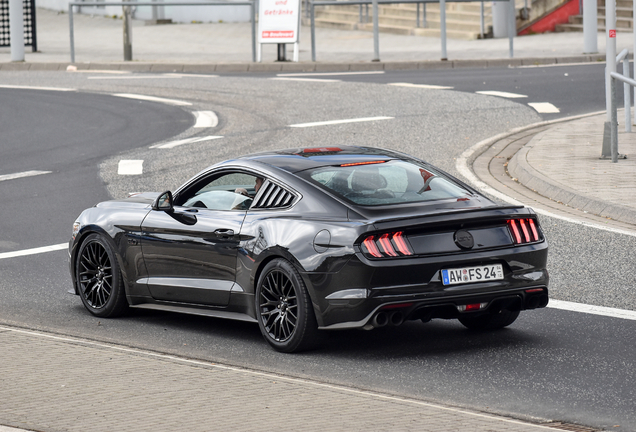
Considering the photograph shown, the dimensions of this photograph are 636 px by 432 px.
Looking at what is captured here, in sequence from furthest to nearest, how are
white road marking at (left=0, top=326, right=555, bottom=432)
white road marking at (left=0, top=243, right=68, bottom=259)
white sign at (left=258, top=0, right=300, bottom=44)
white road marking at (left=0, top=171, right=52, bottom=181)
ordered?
white sign at (left=258, top=0, right=300, bottom=44) → white road marking at (left=0, top=171, right=52, bottom=181) → white road marking at (left=0, top=243, right=68, bottom=259) → white road marking at (left=0, top=326, right=555, bottom=432)

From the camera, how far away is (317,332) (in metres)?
6.68

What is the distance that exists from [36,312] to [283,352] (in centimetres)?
225

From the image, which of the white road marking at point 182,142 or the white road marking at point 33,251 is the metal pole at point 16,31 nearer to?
the white road marking at point 182,142

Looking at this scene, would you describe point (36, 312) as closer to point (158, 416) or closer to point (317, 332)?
point (317, 332)

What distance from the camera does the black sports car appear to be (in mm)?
6398

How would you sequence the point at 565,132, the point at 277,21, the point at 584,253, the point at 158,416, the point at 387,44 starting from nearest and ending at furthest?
the point at 158,416, the point at 584,253, the point at 565,132, the point at 277,21, the point at 387,44

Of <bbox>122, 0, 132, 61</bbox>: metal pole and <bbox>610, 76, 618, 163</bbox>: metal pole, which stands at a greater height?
<bbox>122, 0, 132, 61</bbox>: metal pole

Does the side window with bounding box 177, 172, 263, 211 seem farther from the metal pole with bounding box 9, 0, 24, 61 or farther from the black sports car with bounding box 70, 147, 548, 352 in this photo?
the metal pole with bounding box 9, 0, 24, 61

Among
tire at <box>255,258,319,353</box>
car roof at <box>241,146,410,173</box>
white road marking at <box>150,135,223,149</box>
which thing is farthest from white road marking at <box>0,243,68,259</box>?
white road marking at <box>150,135,223,149</box>

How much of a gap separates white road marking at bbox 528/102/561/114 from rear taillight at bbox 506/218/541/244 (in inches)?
487

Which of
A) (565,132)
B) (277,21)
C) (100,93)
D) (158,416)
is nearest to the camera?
(158,416)

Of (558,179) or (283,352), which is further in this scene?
(558,179)

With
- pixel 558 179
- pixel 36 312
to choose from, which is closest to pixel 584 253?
pixel 558 179

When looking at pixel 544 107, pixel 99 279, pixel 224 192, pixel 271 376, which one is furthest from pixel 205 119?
pixel 271 376
